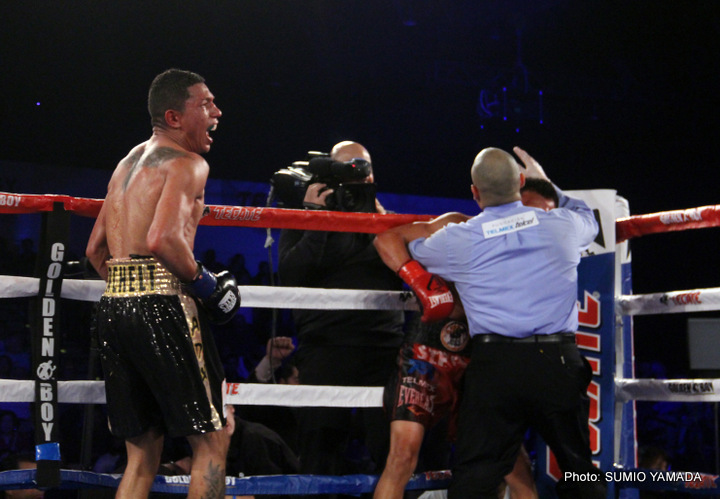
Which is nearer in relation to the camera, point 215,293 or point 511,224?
point 215,293

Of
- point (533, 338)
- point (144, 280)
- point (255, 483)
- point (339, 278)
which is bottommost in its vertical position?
point (255, 483)

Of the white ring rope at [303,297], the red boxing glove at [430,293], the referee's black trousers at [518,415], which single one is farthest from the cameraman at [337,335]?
the referee's black trousers at [518,415]

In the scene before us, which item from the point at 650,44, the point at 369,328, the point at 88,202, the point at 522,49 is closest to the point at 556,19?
the point at 522,49

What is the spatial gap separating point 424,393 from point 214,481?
2.20 feet

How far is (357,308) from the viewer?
230 centimetres

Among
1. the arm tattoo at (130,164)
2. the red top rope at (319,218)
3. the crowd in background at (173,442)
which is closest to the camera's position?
the arm tattoo at (130,164)

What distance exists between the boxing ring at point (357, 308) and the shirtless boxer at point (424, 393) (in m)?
0.11

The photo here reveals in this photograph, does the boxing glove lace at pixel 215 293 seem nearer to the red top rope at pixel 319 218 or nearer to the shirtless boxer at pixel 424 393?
the red top rope at pixel 319 218

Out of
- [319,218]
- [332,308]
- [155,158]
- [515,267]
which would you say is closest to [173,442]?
[332,308]

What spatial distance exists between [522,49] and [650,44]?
4.89 ft

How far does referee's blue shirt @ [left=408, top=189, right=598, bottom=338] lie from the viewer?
2018 mm

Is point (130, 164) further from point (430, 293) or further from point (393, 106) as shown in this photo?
point (393, 106)

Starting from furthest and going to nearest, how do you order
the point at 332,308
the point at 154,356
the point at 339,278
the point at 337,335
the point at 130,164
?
1. the point at 339,278
2. the point at 337,335
3. the point at 332,308
4. the point at 130,164
5. the point at 154,356

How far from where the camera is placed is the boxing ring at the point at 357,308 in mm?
2016
